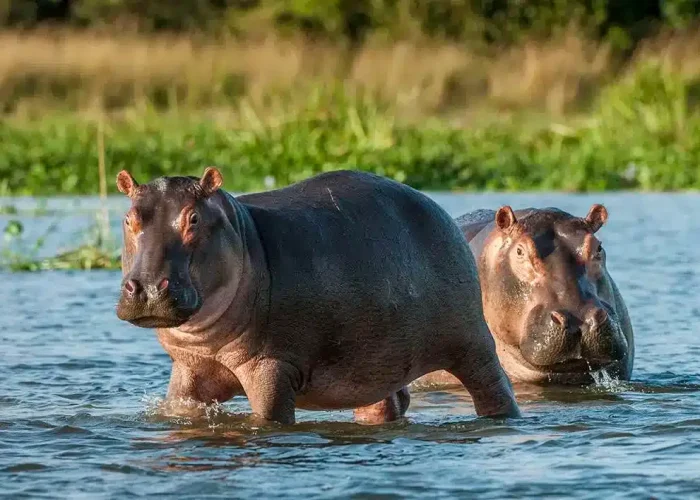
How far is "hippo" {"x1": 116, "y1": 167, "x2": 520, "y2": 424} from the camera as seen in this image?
4.80 metres

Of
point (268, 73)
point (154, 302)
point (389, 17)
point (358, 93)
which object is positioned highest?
point (389, 17)

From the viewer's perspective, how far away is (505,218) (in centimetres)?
666

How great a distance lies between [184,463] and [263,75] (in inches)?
775

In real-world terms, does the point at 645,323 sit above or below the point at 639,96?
below

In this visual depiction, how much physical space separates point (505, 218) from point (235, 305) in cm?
199

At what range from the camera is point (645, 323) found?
8523 millimetres

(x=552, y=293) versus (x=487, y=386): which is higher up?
(x=552, y=293)

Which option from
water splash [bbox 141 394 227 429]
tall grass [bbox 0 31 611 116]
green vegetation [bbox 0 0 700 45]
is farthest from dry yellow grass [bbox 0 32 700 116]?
water splash [bbox 141 394 227 429]

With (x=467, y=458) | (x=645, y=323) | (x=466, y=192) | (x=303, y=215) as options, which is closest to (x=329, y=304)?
(x=303, y=215)

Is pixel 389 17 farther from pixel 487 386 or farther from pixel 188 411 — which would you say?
pixel 188 411

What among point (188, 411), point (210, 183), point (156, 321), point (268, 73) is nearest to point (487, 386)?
point (188, 411)

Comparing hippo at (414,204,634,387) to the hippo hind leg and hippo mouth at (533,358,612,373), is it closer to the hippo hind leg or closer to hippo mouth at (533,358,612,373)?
hippo mouth at (533,358,612,373)

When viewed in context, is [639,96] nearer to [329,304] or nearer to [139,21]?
[329,304]

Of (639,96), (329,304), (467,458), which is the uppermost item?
(639,96)
